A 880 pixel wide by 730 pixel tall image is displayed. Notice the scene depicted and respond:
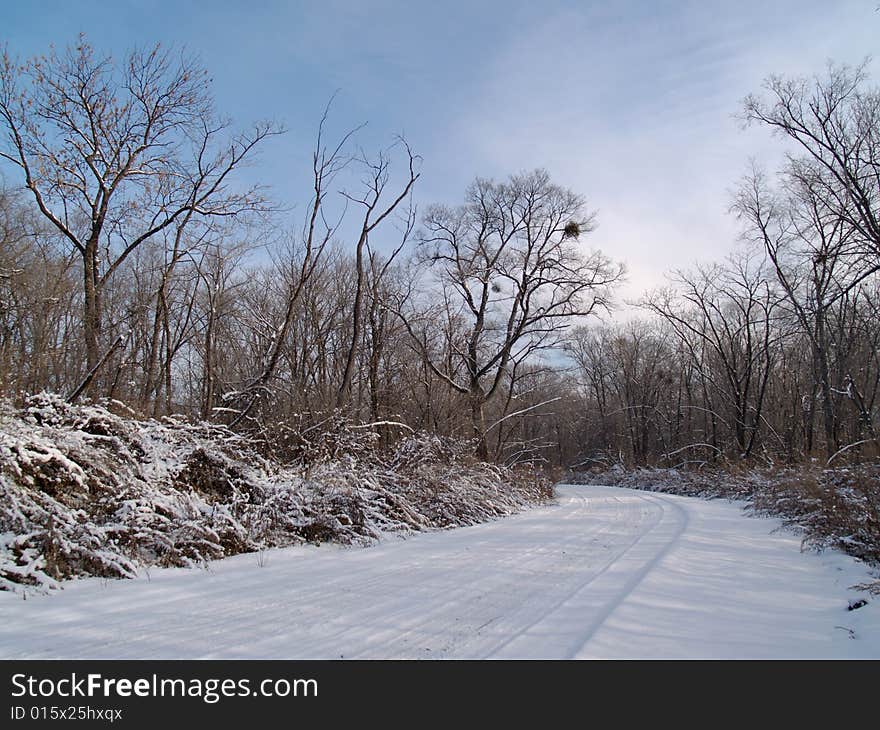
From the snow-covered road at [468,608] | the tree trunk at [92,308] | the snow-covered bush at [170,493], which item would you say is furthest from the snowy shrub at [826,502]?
the tree trunk at [92,308]

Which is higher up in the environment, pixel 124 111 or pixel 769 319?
pixel 124 111

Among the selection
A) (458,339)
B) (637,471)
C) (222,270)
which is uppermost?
(222,270)

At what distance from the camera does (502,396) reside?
30750mm

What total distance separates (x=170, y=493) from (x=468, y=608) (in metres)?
4.63

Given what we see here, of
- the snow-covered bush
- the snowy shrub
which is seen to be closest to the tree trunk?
the snow-covered bush

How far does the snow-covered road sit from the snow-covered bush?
0.43 m

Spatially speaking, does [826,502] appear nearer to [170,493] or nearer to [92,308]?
[170,493]

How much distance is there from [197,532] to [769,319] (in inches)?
1296

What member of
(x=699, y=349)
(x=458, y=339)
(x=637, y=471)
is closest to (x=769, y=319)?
(x=699, y=349)

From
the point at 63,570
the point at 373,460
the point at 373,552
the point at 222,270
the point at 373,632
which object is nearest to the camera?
the point at 373,632

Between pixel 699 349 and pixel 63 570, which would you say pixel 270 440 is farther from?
pixel 699 349

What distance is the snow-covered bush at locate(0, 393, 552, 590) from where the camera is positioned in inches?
228

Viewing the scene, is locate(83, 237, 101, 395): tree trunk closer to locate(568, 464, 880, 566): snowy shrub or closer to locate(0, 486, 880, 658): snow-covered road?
locate(0, 486, 880, 658): snow-covered road
